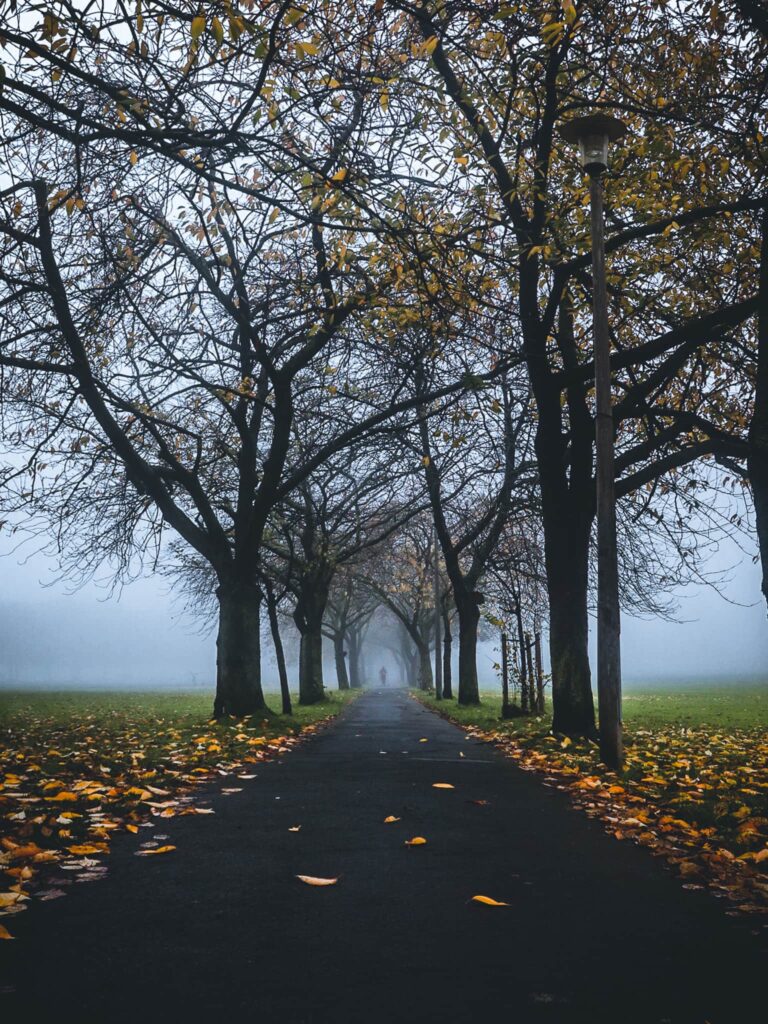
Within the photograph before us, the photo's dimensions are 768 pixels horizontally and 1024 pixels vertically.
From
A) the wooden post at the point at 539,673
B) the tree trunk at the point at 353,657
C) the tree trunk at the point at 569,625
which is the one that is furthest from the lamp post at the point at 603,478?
the tree trunk at the point at 353,657

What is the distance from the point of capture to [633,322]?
509 inches

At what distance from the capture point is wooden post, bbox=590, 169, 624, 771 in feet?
28.0

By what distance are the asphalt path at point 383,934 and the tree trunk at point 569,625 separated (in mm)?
6327

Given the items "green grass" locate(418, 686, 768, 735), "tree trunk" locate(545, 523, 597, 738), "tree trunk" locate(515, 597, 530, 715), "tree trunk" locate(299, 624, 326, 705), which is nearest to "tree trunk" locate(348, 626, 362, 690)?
"tree trunk" locate(299, 624, 326, 705)

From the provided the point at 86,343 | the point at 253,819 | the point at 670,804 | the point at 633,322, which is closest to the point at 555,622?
the point at 633,322

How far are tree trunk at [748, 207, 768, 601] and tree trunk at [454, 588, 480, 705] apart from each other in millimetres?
14634

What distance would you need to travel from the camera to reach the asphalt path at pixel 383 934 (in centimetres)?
266

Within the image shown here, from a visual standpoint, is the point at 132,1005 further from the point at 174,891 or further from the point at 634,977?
the point at 634,977

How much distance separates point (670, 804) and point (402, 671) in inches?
3317

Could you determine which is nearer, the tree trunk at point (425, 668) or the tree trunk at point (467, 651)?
the tree trunk at point (467, 651)

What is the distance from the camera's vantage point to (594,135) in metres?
8.51

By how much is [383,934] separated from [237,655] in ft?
40.8

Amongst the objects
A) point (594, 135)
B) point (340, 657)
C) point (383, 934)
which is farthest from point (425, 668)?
point (383, 934)

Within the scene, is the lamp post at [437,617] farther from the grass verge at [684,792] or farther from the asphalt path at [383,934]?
the asphalt path at [383,934]
